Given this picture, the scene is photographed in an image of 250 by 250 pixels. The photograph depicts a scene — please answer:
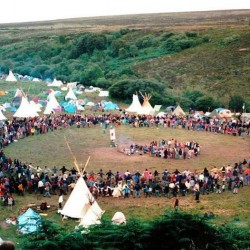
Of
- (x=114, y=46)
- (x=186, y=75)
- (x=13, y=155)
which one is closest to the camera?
(x=13, y=155)

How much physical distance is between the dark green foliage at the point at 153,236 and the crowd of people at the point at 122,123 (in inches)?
940

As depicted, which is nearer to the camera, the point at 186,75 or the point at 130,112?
the point at 130,112

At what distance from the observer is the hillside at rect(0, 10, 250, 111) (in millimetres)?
55688

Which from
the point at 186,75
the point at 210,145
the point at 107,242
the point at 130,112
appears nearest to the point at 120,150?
the point at 210,145

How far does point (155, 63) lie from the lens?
246 feet

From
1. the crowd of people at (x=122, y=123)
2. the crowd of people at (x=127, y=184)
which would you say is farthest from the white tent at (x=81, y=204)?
the crowd of people at (x=122, y=123)

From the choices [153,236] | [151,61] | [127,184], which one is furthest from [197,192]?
[151,61]

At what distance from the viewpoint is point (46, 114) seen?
4341 centimetres

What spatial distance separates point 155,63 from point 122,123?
36062mm

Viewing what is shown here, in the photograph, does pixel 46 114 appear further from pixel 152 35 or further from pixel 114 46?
pixel 152 35

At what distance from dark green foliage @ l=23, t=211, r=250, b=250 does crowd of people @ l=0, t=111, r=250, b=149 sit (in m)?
23.9

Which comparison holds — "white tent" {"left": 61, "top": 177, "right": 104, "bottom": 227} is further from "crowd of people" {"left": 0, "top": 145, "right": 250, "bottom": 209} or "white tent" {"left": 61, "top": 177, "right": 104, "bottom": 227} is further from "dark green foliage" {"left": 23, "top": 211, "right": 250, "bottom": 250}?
"dark green foliage" {"left": 23, "top": 211, "right": 250, "bottom": 250}

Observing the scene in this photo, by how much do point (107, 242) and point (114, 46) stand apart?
75.8m

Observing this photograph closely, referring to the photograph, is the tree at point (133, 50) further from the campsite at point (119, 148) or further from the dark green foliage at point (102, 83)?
the campsite at point (119, 148)
